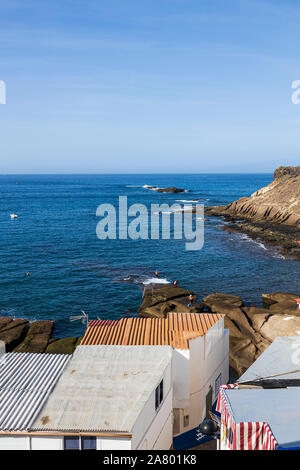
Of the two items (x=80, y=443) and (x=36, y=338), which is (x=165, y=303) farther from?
(x=80, y=443)

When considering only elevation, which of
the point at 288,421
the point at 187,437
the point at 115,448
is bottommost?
the point at 187,437

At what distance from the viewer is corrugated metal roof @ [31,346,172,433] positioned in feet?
37.8

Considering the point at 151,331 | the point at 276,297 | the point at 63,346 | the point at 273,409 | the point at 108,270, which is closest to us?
the point at 273,409

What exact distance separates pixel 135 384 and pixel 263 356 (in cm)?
656

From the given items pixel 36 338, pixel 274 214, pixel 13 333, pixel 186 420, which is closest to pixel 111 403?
pixel 186 420

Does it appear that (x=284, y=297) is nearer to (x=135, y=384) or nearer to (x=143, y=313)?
(x=143, y=313)

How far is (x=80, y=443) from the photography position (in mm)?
11227

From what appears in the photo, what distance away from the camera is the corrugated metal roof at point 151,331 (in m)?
17.5

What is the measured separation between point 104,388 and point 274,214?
69.8m

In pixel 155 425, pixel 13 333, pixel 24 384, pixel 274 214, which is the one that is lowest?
pixel 13 333

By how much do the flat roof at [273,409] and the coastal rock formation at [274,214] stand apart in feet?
145

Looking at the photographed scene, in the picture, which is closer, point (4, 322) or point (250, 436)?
point (250, 436)
